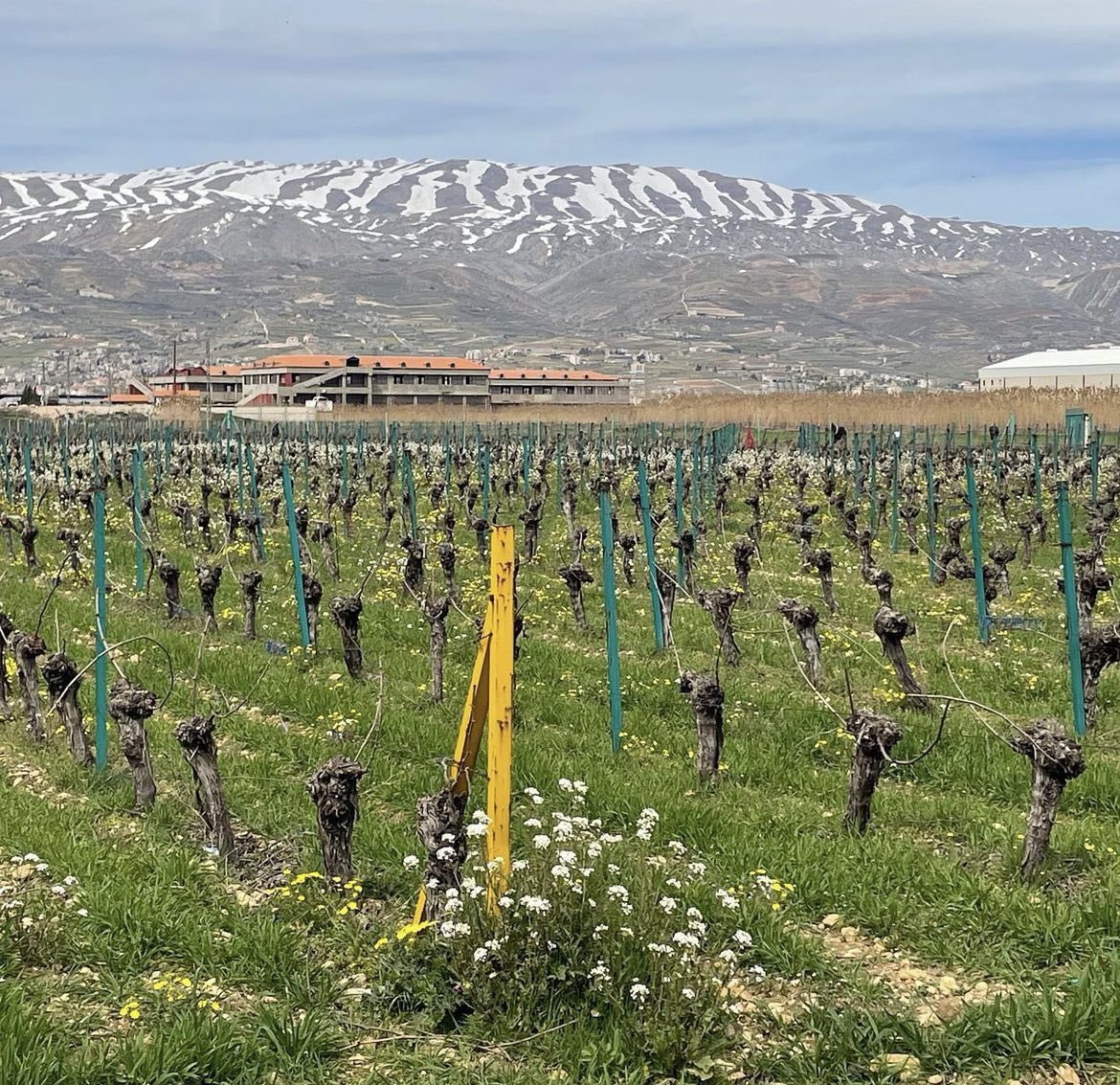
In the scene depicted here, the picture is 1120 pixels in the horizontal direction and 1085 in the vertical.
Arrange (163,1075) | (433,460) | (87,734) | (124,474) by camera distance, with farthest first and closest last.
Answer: (433,460), (124,474), (87,734), (163,1075)

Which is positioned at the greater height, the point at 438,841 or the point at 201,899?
the point at 438,841

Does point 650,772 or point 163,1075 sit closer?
point 163,1075

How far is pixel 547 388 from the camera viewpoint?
108 m

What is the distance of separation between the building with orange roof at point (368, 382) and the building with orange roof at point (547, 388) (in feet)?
7.38

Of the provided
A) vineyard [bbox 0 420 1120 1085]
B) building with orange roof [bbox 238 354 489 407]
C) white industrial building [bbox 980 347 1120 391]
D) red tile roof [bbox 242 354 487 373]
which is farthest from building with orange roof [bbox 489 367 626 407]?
vineyard [bbox 0 420 1120 1085]

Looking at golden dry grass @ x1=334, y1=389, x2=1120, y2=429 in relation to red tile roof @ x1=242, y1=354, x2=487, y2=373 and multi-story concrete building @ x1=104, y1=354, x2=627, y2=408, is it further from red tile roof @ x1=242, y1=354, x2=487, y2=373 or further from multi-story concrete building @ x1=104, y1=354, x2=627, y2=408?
red tile roof @ x1=242, y1=354, x2=487, y2=373

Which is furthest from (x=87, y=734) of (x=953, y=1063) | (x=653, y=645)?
(x=953, y=1063)

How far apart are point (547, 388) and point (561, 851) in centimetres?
10493

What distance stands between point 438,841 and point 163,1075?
1.41 m

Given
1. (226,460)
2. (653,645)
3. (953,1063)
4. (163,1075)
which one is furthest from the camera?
(226,460)

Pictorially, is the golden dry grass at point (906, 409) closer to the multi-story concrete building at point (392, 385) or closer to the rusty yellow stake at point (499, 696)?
the multi-story concrete building at point (392, 385)

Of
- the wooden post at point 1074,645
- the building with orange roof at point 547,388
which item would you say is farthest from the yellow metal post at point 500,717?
the building with orange roof at point 547,388

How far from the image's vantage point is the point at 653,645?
11.1 meters

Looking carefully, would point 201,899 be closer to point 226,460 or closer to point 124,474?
point 124,474
